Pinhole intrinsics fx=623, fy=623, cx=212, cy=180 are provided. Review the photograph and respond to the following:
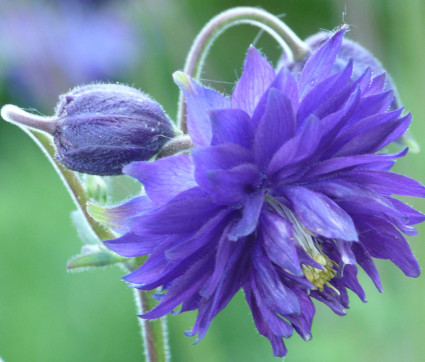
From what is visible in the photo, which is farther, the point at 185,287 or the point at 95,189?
the point at 95,189

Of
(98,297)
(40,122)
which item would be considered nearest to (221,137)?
(40,122)

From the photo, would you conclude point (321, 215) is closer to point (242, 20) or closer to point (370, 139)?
point (370, 139)

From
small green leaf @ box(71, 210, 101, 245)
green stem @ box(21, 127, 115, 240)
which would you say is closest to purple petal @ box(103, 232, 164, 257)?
green stem @ box(21, 127, 115, 240)

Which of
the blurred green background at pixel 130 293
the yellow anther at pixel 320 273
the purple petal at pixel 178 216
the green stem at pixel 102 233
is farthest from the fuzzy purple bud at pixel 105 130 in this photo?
the blurred green background at pixel 130 293

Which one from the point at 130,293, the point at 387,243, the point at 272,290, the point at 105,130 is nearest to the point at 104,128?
the point at 105,130

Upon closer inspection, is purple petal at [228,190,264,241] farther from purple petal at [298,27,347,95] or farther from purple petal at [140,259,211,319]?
purple petal at [298,27,347,95]

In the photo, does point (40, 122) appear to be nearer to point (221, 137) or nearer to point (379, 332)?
point (221, 137)

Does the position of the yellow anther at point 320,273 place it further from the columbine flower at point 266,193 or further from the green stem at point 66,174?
the green stem at point 66,174
